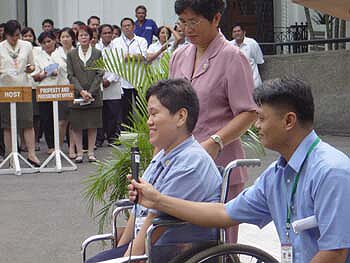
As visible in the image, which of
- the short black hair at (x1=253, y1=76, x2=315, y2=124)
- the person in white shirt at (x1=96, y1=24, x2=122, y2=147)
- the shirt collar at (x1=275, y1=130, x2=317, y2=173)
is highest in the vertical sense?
the short black hair at (x1=253, y1=76, x2=315, y2=124)

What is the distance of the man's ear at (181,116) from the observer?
16.1ft

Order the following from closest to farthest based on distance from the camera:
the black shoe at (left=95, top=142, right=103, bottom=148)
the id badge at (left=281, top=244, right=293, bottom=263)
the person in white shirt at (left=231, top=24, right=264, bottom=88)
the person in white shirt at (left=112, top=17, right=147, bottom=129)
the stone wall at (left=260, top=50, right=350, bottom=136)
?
the id badge at (left=281, top=244, right=293, bottom=263) < the person in white shirt at (left=112, top=17, right=147, bottom=129) < the black shoe at (left=95, top=142, right=103, bottom=148) < the stone wall at (left=260, top=50, right=350, bottom=136) < the person in white shirt at (left=231, top=24, right=264, bottom=88)

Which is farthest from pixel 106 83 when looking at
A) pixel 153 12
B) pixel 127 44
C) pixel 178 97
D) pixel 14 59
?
Result: pixel 178 97

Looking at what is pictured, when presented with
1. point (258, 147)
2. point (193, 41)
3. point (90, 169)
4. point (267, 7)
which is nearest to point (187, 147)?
point (193, 41)

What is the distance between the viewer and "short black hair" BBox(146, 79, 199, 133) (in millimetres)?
4910

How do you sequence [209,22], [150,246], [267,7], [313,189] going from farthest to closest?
[267,7] → [209,22] → [150,246] → [313,189]

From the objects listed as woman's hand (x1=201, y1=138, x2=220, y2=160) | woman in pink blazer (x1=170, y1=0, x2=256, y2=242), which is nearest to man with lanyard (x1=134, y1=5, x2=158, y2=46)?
woman in pink blazer (x1=170, y1=0, x2=256, y2=242)

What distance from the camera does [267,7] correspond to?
23.1m

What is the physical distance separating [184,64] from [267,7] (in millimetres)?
17901

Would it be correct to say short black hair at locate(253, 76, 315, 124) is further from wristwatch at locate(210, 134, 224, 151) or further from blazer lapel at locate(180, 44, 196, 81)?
blazer lapel at locate(180, 44, 196, 81)

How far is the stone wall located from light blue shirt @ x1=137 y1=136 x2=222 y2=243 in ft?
38.3

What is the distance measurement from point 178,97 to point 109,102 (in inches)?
419

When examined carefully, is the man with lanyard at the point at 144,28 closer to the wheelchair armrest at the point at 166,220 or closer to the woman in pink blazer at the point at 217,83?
the woman in pink blazer at the point at 217,83

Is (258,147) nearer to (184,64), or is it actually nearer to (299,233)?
(184,64)
